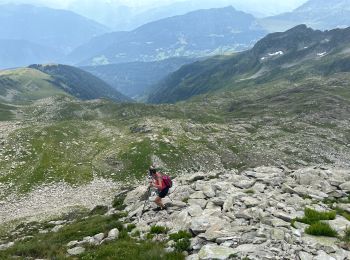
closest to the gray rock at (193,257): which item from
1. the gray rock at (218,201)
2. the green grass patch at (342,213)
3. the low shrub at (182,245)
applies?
the low shrub at (182,245)

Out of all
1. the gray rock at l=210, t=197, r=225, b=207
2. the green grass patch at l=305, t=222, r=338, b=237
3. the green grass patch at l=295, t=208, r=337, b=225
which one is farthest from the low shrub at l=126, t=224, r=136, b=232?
the green grass patch at l=305, t=222, r=338, b=237

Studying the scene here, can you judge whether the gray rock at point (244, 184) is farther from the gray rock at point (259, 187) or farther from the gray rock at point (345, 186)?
the gray rock at point (345, 186)

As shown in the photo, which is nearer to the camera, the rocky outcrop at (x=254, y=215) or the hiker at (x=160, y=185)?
the rocky outcrop at (x=254, y=215)

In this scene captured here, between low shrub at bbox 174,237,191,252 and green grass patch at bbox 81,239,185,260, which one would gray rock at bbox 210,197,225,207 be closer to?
low shrub at bbox 174,237,191,252

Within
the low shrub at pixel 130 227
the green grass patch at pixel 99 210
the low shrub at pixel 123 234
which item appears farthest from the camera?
the green grass patch at pixel 99 210

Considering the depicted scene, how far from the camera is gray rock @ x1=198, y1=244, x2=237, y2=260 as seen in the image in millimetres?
16938

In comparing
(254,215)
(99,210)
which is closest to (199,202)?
(254,215)

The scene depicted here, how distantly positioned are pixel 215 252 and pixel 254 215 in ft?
17.6

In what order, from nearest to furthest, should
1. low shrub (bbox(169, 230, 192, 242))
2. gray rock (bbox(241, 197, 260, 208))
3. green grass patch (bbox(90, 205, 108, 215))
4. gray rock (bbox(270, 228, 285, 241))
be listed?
gray rock (bbox(270, 228, 285, 241)) < low shrub (bbox(169, 230, 192, 242)) < gray rock (bbox(241, 197, 260, 208)) < green grass patch (bbox(90, 205, 108, 215))

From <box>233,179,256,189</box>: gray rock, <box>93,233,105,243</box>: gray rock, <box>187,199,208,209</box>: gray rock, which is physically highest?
<box>187,199,208,209</box>: gray rock

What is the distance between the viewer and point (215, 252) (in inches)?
682

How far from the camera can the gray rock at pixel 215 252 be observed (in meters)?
16.9

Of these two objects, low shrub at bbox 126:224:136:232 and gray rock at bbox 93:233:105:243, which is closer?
gray rock at bbox 93:233:105:243

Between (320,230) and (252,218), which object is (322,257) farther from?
(252,218)
